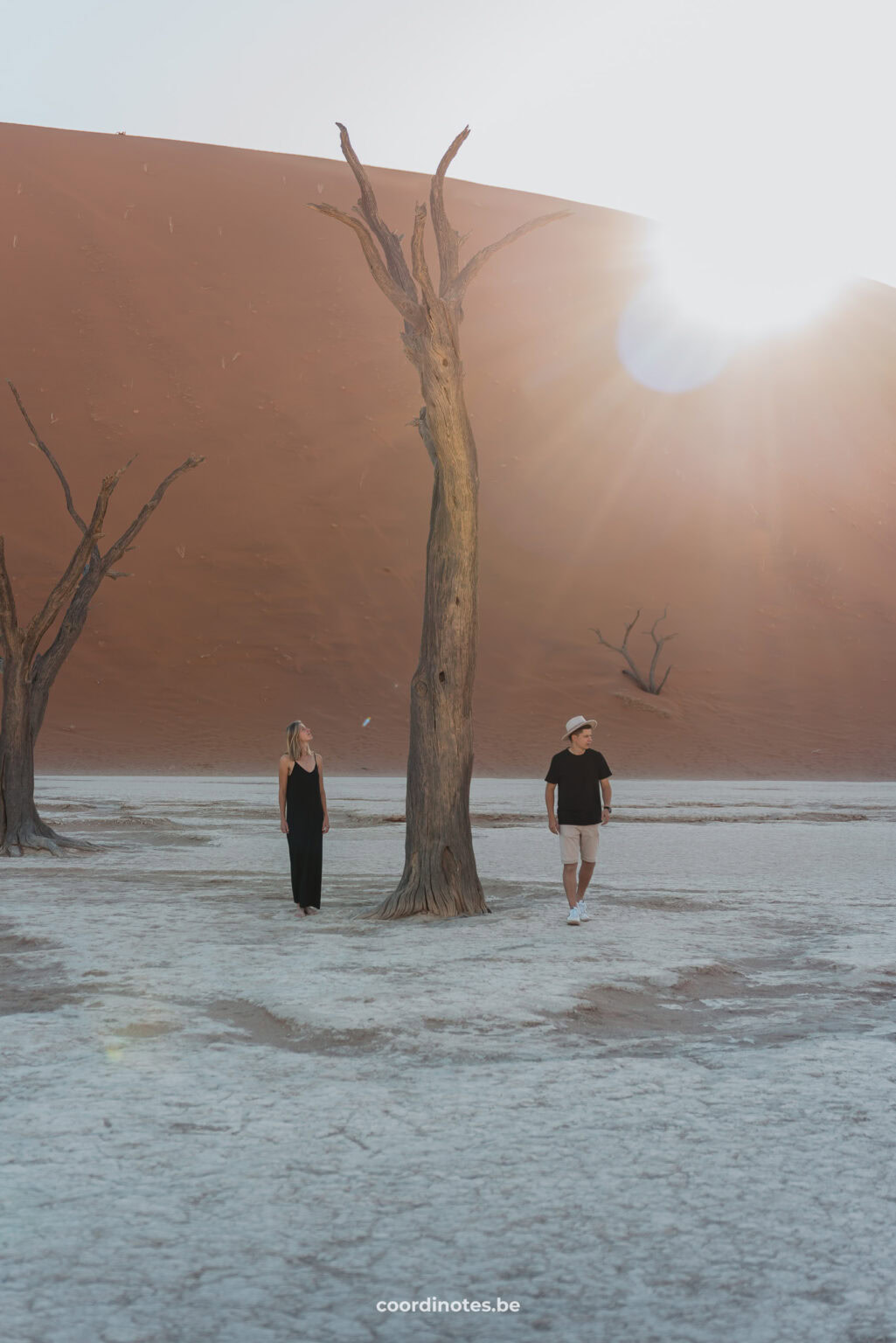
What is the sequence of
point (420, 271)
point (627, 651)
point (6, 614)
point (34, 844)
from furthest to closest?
1. point (627, 651)
2. point (6, 614)
3. point (34, 844)
4. point (420, 271)

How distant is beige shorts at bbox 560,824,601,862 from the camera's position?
8.96 metres

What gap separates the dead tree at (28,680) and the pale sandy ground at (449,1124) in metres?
5.18

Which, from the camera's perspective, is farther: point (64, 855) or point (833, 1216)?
point (64, 855)

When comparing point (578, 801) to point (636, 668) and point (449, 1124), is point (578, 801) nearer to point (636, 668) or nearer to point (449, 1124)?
point (449, 1124)

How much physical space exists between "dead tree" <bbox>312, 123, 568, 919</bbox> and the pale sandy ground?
0.90 metres

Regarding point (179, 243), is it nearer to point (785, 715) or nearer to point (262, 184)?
point (262, 184)

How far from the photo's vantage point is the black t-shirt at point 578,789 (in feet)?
29.5

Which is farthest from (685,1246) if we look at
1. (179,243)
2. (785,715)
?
(179,243)

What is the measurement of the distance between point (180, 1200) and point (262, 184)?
6160 centimetres

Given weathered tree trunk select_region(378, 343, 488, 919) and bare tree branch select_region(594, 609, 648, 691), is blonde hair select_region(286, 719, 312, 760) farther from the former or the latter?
bare tree branch select_region(594, 609, 648, 691)

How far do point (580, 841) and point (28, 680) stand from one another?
7997mm

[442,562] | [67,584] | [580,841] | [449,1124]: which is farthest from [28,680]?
[449,1124]

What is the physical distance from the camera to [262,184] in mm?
60250

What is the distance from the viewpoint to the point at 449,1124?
425 centimetres
